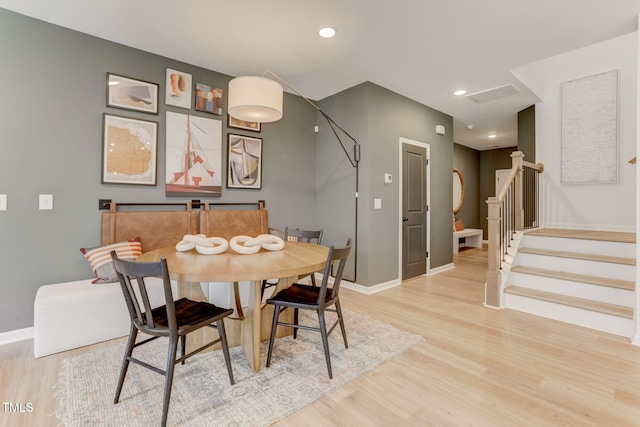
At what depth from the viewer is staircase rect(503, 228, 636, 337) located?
8.79ft

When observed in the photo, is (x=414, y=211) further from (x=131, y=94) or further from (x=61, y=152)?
(x=61, y=152)

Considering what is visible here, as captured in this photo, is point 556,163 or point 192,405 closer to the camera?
point 192,405

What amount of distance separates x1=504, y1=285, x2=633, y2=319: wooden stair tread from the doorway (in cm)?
133

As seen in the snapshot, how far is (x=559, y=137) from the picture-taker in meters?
4.47

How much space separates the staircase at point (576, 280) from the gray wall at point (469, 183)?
420 cm

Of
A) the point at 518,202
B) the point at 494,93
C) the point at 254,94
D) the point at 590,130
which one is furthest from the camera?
the point at 590,130

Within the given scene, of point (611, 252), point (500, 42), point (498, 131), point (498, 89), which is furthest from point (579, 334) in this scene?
point (498, 131)

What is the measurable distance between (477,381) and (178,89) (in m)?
3.75

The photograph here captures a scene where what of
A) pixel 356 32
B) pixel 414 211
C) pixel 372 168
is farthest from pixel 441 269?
pixel 356 32

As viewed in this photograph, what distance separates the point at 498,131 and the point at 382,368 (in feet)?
19.6

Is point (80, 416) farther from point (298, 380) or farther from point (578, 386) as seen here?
point (578, 386)

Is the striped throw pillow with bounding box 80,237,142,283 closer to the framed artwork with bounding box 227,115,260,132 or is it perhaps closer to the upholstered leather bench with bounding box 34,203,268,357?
the upholstered leather bench with bounding box 34,203,268,357

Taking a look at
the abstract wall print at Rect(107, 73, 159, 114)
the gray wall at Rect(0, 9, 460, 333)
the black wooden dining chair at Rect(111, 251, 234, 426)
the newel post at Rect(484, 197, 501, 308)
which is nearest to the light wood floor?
the newel post at Rect(484, 197, 501, 308)

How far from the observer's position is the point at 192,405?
5.29 feet
